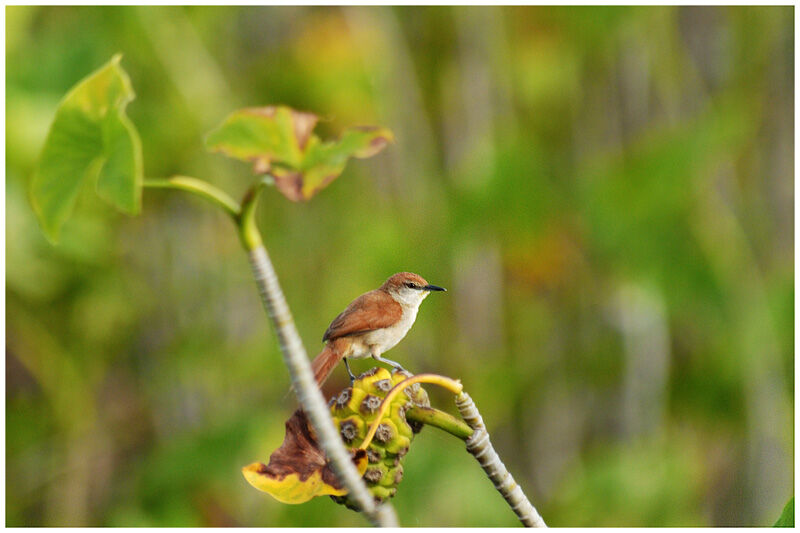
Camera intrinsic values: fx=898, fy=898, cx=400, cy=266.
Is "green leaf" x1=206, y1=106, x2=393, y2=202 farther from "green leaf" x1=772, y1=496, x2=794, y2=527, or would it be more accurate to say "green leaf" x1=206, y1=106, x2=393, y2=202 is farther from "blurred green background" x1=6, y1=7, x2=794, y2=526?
"blurred green background" x1=6, y1=7, x2=794, y2=526

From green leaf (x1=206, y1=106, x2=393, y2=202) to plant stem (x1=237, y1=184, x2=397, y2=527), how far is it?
3 cm

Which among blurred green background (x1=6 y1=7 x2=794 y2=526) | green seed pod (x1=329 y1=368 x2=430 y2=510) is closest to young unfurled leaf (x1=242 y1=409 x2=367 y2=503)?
green seed pod (x1=329 y1=368 x2=430 y2=510)

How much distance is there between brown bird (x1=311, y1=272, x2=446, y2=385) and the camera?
1.10 ft

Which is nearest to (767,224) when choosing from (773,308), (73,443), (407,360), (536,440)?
(773,308)

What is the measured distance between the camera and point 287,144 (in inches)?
9.7

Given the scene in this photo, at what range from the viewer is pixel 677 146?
1.08m

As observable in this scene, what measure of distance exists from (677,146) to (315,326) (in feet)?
1.59

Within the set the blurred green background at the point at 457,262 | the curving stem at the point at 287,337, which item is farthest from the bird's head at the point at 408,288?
the blurred green background at the point at 457,262

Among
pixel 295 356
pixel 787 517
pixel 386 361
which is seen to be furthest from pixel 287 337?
pixel 787 517

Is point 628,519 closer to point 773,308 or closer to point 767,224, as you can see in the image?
point 773,308

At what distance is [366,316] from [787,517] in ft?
0.57

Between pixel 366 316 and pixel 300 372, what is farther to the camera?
pixel 366 316

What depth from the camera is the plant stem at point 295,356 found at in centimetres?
20

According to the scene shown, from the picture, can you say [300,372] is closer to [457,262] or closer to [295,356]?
[295,356]
